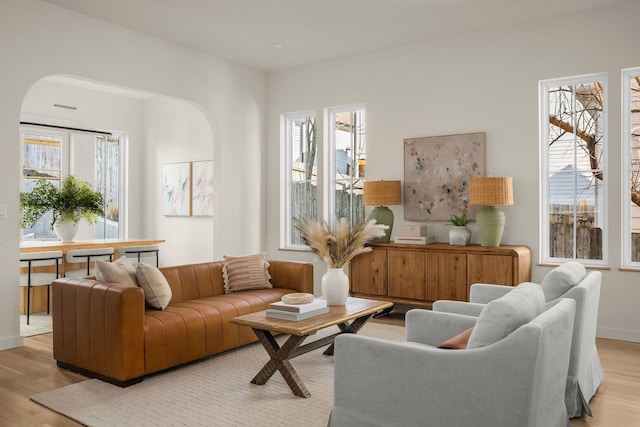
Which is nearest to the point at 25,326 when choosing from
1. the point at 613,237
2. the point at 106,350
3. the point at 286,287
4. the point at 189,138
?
the point at 106,350

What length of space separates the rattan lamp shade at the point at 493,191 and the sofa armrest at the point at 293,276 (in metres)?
1.73

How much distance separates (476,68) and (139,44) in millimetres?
3516

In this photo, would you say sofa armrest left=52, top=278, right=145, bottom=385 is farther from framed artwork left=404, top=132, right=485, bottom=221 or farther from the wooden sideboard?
framed artwork left=404, top=132, right=485, bottom=221

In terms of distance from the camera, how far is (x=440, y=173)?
17.9ft

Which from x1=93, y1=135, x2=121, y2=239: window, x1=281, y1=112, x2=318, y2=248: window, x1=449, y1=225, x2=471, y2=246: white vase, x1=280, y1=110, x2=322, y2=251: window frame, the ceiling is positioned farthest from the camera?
x1=93, y1=135, x2=121, y2=239: window

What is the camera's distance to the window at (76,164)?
23.0ft

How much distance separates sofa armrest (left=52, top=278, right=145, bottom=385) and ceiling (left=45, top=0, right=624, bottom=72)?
2625 millimetres

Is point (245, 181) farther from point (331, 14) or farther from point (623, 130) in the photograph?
point (623, 130)

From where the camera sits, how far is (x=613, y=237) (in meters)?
4.62

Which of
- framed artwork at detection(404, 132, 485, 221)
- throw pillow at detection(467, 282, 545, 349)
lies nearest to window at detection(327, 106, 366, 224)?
framed artwork at detection(404, 132, 485, 221)

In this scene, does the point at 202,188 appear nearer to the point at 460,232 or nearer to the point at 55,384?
the point at 460,232

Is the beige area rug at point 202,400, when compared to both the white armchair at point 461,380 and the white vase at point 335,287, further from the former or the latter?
the white armchair at point 461,380

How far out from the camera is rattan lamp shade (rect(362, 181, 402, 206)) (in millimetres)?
5488

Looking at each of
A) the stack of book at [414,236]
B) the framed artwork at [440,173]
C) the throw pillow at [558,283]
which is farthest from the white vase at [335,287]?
the framed artwork at [440,173]
